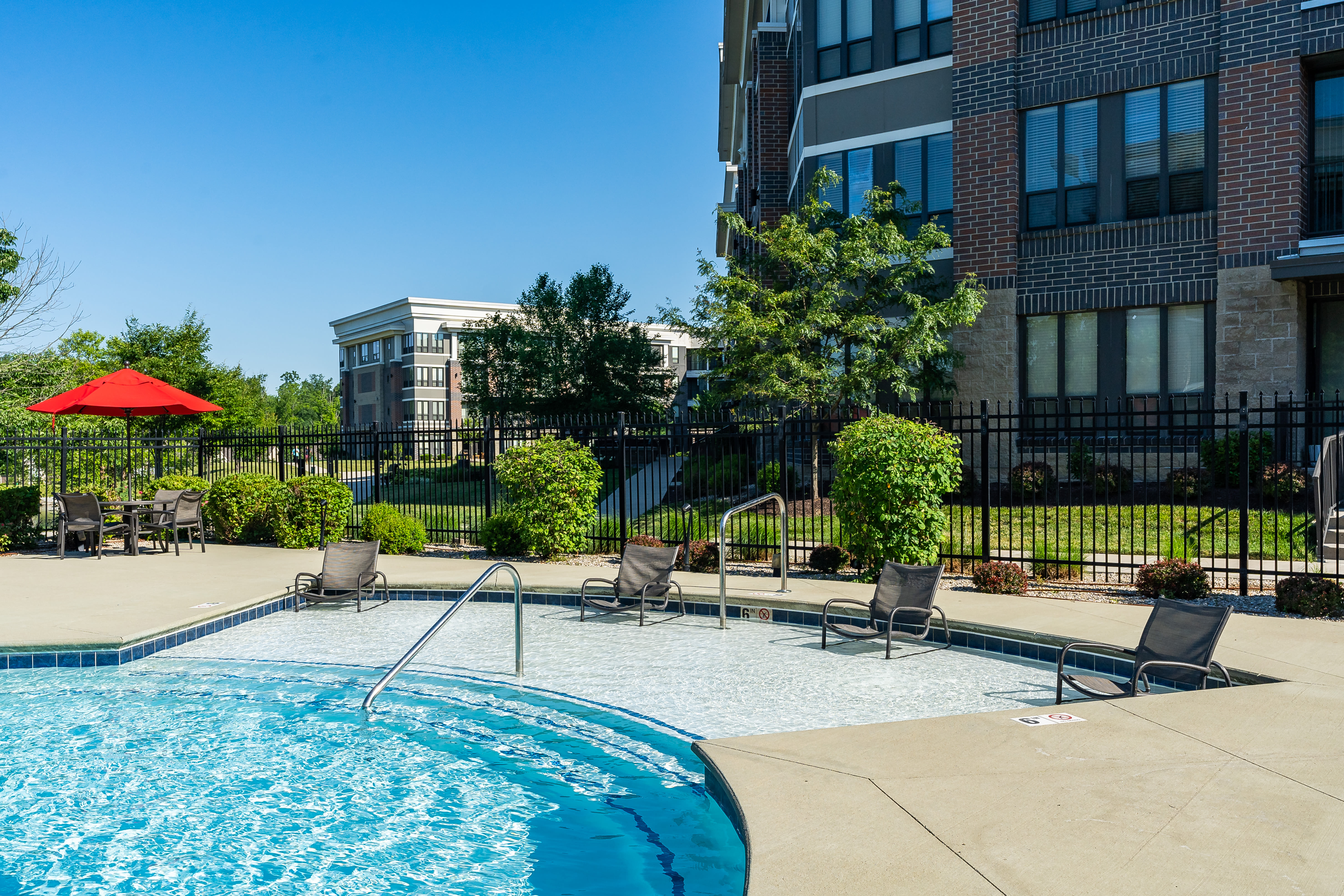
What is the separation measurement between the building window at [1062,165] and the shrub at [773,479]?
712 cm

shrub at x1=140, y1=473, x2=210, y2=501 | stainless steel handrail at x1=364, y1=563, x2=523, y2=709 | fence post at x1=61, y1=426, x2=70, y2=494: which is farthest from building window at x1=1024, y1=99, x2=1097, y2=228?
fence post at x1=61, y1=426, x2=70, y2=494

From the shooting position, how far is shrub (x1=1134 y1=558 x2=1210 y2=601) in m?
10.7

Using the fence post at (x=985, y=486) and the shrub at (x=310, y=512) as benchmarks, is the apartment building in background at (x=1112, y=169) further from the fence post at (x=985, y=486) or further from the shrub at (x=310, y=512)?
the shrub at (x=310, y=512)

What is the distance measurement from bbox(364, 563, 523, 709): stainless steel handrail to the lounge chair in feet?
14.9

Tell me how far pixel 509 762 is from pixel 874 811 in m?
3.22

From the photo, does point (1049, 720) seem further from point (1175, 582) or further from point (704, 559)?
point (704, 559)

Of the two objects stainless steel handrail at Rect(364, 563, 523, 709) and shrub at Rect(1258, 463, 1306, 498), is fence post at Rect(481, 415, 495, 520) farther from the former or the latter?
shrub at Rect(1258, 463, 1306, 498)

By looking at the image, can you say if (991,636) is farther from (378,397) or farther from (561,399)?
(378,397)

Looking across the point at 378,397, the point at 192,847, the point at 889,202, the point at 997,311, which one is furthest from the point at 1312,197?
the point at 378,397

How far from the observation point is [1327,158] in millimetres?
17672

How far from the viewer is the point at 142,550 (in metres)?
16.8

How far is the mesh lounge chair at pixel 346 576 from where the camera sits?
1221cm

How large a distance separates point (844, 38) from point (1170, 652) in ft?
58.3

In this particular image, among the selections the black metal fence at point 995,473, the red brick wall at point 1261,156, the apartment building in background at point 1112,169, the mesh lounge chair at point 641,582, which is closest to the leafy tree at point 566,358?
the black metal fence at point 995,473
